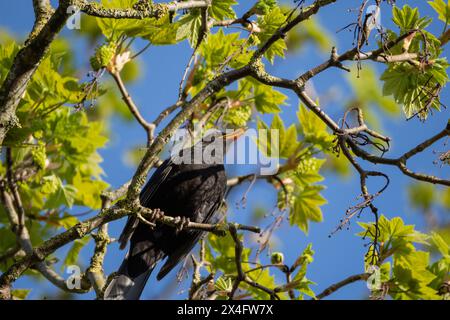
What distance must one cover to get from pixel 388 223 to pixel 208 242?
136 cm

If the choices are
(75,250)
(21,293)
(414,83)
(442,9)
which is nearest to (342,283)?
(414,83)

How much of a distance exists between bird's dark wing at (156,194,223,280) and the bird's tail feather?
0.12 m

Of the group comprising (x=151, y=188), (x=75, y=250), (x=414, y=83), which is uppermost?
(x=151, y=188)

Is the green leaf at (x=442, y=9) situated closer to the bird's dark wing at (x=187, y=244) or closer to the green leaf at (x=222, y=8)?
the green leaf at (x=222, y=8)

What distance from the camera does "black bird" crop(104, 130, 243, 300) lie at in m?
4.86

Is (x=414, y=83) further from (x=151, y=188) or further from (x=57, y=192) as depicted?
→ (x=57, y=192)

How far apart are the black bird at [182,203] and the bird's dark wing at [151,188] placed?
0.17ft

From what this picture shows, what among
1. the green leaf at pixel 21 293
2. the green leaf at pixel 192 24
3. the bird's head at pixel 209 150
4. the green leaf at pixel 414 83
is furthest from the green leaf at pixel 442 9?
the green leaf at pixel 21 293

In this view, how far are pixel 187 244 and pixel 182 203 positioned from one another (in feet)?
1.06

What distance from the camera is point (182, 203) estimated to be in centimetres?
489

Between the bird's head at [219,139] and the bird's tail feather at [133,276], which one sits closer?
the bird's tail feather at [133,276]

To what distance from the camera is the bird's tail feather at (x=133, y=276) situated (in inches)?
174
